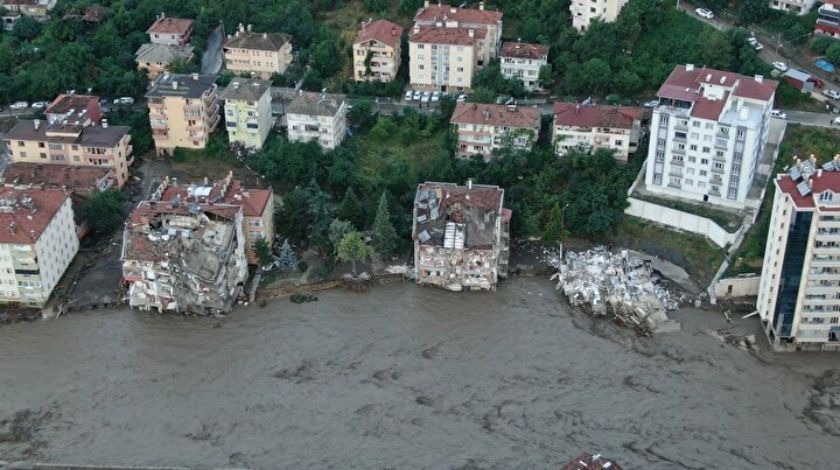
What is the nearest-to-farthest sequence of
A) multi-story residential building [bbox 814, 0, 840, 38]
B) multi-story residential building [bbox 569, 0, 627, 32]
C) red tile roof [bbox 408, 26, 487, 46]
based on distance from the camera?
multi-story residential building [bbox 814, 0, 840, 38]
red tile roof [bbox 408, 26, 487, 46]
multi-story residential building [bbox 569, 0, 627, 32]

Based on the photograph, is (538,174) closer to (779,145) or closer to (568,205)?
(568,205)

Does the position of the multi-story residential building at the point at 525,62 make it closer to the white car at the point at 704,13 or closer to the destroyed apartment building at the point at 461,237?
the white car at the point at 704,13

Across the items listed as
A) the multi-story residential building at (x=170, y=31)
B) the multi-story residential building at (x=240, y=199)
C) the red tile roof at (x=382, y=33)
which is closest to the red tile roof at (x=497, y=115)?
the red tile roof at (x=382, y=33)

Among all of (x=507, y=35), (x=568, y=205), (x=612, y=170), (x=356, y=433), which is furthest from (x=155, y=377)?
(x=507, y=35)

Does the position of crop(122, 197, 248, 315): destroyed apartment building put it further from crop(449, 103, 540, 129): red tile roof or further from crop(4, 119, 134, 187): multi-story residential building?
crop(449, 103, 540, 129): red tile roof

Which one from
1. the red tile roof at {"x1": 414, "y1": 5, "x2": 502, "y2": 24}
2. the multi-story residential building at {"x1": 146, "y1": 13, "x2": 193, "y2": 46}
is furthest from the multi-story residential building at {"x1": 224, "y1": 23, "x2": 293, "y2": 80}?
the red tile roof at {"x1": 414, "y1": 5, "x2": 502, "y2": 24}

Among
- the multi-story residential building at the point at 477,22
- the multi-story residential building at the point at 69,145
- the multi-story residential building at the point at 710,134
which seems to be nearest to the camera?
the multi-story residential building at the point at 710,134
